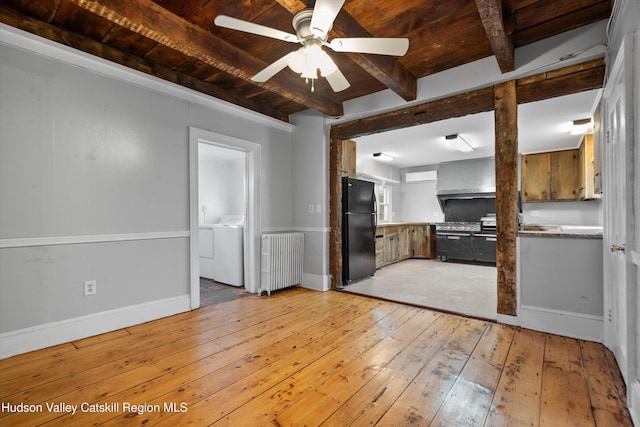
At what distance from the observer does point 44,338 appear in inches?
88.8

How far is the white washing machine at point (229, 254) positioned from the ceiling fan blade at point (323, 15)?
301cm

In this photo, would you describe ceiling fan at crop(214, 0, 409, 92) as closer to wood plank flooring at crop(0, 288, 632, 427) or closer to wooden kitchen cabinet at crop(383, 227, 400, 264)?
wood plank flooring at crop(0, 288, 632, 427)

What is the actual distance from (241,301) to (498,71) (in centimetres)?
367

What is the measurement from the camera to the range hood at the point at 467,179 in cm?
634

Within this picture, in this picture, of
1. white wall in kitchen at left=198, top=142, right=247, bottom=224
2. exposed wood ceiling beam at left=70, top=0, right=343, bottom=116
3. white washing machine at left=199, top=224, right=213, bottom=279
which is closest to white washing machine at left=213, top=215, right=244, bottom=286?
white washing machine at left=199, top=224, right=213, bottom=279

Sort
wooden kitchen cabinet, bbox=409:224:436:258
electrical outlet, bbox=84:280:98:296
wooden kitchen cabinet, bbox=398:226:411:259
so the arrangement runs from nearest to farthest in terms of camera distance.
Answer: electrical outlet, bbox=84:280:98:296 → wooden kitchen cabinet, bbox=398:226:411:259 → wooden kitchen cabinet, bbox=409:224:436:258

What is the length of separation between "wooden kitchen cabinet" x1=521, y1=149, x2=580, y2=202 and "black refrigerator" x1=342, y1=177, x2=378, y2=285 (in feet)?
11.6

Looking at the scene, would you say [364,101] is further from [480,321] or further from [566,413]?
[566,413]

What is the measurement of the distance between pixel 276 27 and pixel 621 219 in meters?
2.79

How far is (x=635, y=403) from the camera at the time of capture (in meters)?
1.44

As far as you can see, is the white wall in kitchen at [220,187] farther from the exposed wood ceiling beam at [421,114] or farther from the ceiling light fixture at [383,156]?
the ceiling light fixture at [383,156]

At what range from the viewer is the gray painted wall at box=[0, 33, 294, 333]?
2174mm

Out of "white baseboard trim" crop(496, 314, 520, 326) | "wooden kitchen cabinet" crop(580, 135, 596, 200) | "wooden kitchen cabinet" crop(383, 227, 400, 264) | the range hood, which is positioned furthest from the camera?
the range hood

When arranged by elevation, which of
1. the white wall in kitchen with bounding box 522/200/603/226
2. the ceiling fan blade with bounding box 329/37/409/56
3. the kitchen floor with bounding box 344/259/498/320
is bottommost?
the kitchen floor with bounding box 344/259/498/320
